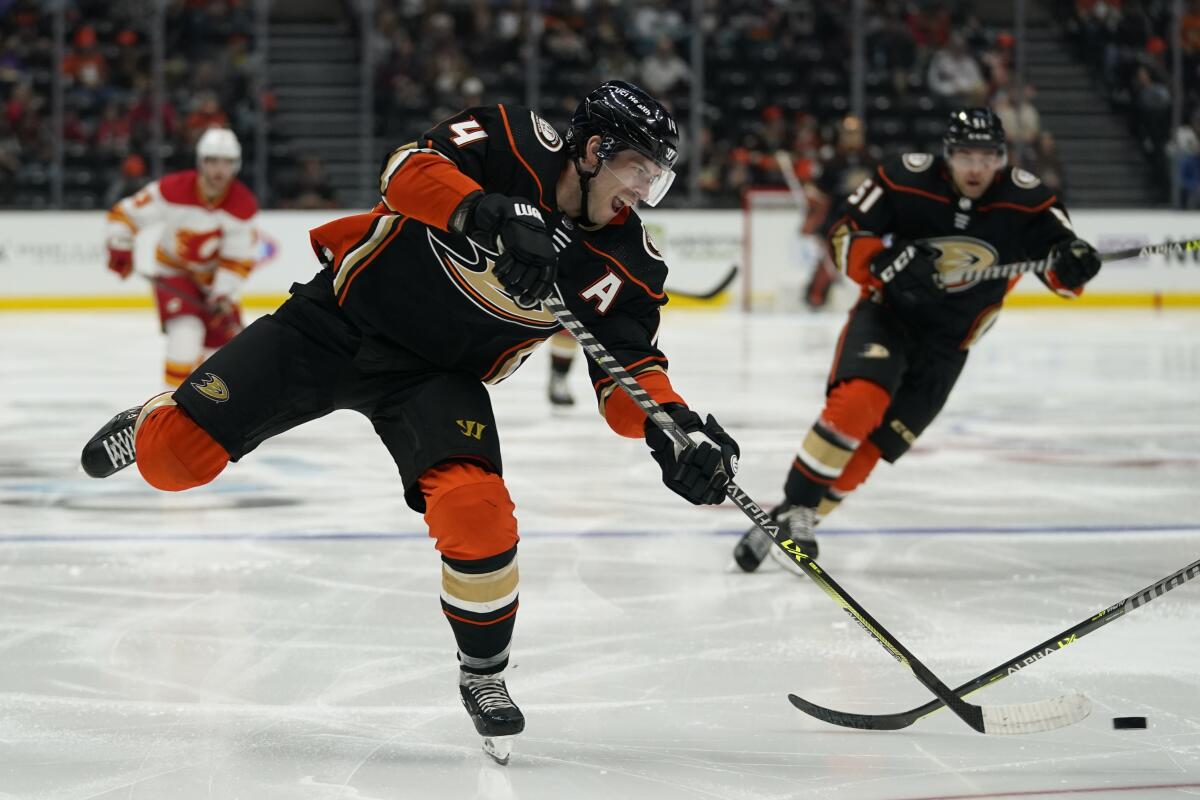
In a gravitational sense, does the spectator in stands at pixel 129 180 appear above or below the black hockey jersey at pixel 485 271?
below

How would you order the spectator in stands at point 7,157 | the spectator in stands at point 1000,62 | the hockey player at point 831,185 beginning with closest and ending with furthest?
1. the hockey player at point 831,185
2. the spectator in stands at point 7,157
3. the spectator in stands at point 1000,62

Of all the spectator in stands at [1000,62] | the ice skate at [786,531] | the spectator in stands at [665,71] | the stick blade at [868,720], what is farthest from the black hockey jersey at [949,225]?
the spectator in stands at [1000,62]

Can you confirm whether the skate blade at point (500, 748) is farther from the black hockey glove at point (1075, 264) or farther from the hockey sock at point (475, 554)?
the black hockey glove at point (1075, 264)

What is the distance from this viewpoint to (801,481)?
386 cm

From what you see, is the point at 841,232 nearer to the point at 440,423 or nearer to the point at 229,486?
the point at 440,423

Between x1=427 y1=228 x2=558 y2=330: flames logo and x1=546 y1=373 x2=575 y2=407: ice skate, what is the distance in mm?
4289

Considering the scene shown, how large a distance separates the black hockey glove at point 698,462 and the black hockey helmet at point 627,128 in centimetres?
37

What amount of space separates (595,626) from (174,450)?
3.31ft

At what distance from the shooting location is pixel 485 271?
8.25 feet

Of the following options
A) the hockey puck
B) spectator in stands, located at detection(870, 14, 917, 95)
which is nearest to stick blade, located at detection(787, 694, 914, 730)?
the hockey puck

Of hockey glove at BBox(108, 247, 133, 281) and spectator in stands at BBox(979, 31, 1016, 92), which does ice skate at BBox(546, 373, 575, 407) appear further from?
spectator in stands at BBox(979, 31, 1016, 92)

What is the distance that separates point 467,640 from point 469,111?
33.5 inches

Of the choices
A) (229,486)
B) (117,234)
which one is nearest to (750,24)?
(117,234)

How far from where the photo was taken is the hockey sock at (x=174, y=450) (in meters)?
2.63
